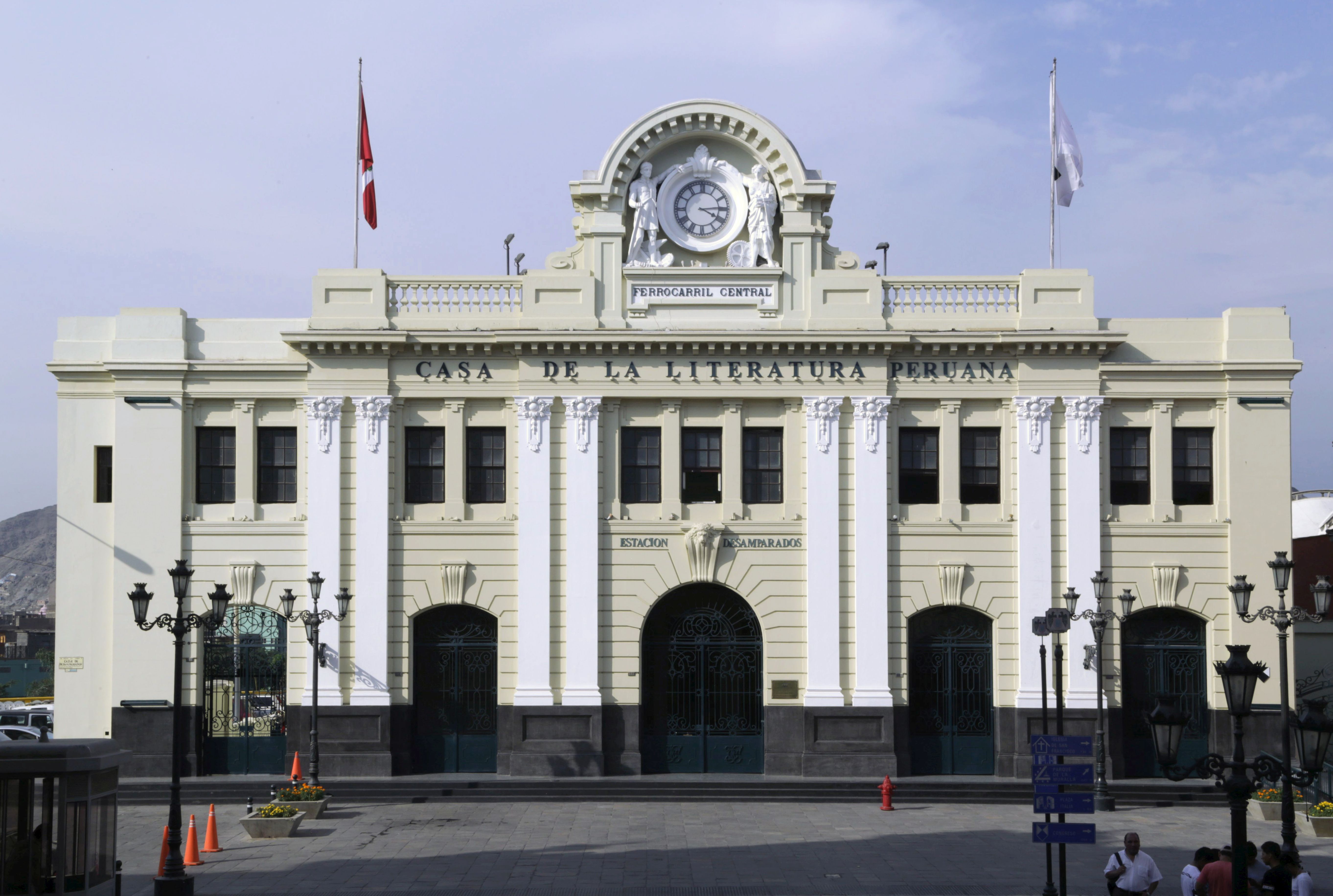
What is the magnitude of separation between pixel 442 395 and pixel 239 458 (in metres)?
5.19

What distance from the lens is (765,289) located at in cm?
3359

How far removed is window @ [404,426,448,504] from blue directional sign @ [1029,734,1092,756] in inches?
723

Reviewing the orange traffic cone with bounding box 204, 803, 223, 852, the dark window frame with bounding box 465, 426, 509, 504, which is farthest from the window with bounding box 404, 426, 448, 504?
the orange traffic cone with bounding box 204, 803, 223, 852

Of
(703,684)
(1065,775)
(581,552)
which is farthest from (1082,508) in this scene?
(1065,775)

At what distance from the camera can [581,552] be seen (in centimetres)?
3303

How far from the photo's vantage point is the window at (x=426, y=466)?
33656mm

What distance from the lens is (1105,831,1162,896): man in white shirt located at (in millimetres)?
17297

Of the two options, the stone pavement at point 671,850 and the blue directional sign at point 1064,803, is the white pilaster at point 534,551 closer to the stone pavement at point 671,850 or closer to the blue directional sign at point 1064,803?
the stone pavement at point 671,850

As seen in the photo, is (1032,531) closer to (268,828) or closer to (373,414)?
(373,414)

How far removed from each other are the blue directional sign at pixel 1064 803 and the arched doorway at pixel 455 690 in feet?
58.5

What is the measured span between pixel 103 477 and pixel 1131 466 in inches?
1000

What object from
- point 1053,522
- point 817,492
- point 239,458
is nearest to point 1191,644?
point 1053,522

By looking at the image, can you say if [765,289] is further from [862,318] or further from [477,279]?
[477,279]

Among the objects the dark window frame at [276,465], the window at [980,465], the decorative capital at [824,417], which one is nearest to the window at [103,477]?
the dark window frame at [276,465]
